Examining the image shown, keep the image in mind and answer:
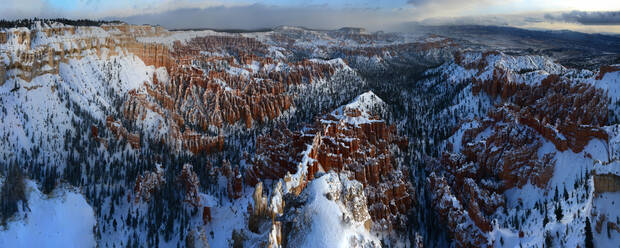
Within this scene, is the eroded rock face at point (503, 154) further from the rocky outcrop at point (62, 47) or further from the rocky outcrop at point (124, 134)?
the rocky outcrop at point (62, 47)

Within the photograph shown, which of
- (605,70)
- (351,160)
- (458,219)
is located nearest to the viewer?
(458,219)

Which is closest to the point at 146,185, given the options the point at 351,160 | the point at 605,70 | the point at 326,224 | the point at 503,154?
the point at 351,160

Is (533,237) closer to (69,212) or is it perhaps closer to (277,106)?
(69,212)

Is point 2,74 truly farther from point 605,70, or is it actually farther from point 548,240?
point 605,70

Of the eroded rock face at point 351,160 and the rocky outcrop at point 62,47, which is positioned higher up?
the rocky outcrop at point 62,47

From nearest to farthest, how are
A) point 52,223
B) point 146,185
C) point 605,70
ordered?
point 52,223 → point 146,185 → point 605,70

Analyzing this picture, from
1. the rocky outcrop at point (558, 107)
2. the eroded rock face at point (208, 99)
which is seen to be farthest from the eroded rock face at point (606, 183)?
the eroded rock face at point (208, 99)

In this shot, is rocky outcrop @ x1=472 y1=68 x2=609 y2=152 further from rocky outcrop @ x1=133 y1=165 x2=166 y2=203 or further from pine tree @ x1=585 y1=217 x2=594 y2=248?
rocky outcrop @ x1=133 y1=165 x2=166 y2=203

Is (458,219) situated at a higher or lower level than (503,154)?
lower
